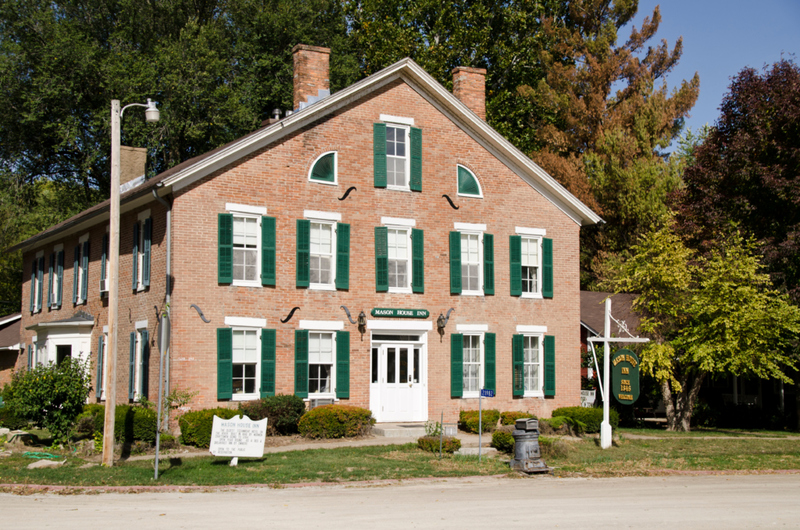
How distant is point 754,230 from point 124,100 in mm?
25913

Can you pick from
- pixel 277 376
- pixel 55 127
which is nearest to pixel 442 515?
pixel 277 376

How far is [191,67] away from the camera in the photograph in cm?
3722

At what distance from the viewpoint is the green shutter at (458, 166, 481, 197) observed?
24109mm

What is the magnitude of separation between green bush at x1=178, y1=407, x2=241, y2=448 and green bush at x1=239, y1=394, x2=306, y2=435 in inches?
27.4

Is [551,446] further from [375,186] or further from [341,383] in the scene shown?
[375,186]

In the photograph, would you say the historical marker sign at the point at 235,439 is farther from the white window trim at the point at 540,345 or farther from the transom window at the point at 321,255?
the white window trim at the point at 540,345

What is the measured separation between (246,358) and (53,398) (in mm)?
4413

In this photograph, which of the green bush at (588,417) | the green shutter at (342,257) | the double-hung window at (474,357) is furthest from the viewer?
the double-hung window at (474,357)

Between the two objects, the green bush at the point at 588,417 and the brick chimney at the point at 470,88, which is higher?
the brick chimney at the point at 470,88

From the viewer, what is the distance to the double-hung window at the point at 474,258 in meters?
23.7

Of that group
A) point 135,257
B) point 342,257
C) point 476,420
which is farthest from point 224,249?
point 476,420

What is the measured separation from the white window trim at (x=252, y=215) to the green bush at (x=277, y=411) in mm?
2880

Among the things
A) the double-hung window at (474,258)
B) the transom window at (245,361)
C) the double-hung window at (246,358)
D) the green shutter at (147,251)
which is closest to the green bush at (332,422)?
the double-hung window at (246,358)

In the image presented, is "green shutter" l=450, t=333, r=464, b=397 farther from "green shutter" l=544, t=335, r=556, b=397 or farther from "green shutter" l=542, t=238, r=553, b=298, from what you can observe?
"green shutter" l=542, t=238, r=553, b=298
